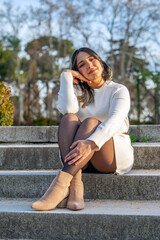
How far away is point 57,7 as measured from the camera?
15.7m

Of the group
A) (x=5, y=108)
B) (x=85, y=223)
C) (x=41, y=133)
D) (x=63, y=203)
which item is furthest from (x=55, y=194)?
(x=5, y=108)

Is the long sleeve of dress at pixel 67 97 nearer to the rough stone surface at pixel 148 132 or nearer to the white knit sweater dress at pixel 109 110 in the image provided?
the white knit sweater dress at pixel 109 110

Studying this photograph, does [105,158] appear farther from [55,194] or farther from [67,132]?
[55,194]

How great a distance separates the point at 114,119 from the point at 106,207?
616 millimetres

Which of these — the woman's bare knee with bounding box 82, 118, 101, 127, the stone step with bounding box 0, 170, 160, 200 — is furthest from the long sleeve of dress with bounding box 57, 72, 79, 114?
the stone step with bounding box 0, 170, 160, 200

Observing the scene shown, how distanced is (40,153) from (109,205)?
3.37 feet

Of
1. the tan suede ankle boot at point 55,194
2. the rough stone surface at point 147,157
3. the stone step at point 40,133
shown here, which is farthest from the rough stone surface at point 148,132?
the tan suede ankle boot at point 55,194

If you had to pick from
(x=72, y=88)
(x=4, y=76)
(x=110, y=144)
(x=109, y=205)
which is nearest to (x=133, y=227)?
(x=109, y=205)

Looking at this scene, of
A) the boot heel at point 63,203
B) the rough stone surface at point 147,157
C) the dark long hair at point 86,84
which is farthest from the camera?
the rough stone surface at point 147,157

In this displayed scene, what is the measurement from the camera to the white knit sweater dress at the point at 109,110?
222 centimetres

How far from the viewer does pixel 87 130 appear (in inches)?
87.6

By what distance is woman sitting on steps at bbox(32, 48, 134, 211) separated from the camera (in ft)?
6.78

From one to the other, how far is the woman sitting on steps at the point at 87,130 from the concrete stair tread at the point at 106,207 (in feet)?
0.25

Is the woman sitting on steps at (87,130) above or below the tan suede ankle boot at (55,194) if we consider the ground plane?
above
